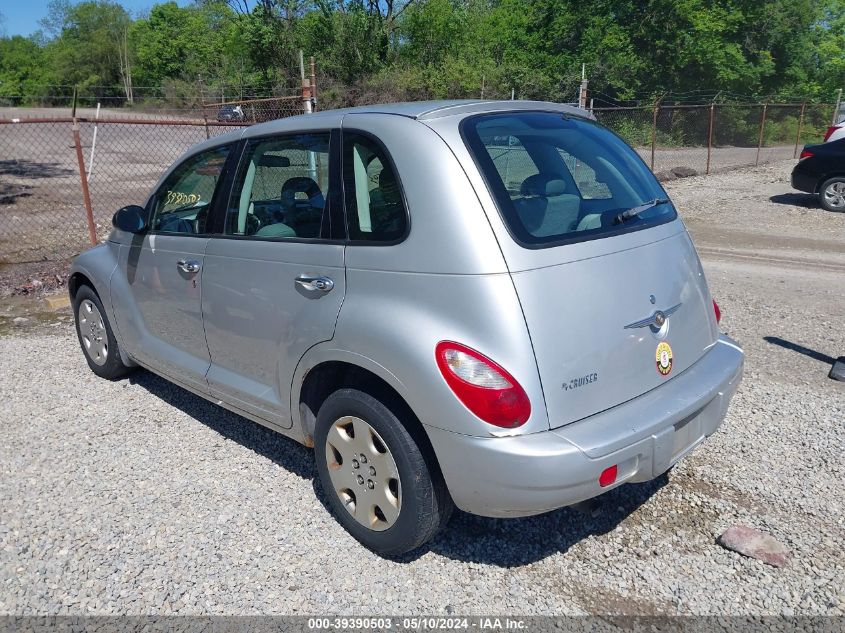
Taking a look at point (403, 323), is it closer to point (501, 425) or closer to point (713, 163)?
point (501, 425)

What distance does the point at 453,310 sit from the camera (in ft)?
8.55

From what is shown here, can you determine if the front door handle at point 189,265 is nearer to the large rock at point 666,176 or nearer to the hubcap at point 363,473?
the hubcap at point 363,473

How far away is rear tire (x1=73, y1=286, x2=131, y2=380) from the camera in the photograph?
5023mm

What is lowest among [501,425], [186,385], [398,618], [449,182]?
[398,618]

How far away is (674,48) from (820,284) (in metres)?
29.9

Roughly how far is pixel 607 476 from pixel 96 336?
4.10 metres

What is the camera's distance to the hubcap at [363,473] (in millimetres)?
2938

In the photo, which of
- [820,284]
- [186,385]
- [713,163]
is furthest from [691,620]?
[713,163]

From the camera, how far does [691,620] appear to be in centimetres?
271

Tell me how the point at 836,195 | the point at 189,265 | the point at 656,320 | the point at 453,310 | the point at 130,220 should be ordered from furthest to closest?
the point at 836,195 → the point at 130,220 → the point at 189,265 → the point at 656,320 → the point at 453,310

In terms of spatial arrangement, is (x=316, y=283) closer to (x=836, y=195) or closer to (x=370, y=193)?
(x=370, y=193)

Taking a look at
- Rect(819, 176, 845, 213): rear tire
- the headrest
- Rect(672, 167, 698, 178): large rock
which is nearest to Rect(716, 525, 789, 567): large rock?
the headrest

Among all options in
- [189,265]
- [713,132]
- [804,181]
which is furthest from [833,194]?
[189,265]

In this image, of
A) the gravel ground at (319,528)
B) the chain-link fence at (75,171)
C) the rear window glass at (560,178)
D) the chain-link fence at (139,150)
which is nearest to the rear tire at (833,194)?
the chain-link fence at (139,150)
